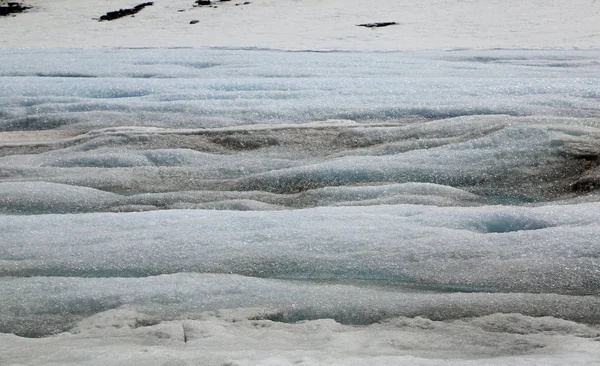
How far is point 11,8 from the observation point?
39.3 ft

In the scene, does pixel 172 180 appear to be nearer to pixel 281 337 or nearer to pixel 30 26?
pixel 281 337

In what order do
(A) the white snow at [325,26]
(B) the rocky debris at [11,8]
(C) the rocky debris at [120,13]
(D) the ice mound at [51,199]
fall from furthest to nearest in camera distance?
(B) the rocky debris at [11,8]
(C) the rocky debris at [120,13]
(A) the white snow at [325,26]
(D) the ice mound at [51,199]

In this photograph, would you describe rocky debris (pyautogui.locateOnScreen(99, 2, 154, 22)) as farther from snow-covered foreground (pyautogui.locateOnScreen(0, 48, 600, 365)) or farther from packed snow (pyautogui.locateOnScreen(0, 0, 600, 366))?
snow-covered foreground (pyautogui.locateOnScreen(0, 48, 600, 365))

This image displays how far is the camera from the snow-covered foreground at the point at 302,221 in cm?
197

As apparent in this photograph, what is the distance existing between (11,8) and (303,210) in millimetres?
10538

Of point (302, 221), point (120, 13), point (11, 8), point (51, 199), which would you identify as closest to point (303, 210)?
point (302, 221)

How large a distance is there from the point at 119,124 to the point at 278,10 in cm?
630

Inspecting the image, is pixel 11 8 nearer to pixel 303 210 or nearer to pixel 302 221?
pixel 303 210

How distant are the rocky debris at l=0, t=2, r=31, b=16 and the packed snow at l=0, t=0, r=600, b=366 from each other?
601 cm

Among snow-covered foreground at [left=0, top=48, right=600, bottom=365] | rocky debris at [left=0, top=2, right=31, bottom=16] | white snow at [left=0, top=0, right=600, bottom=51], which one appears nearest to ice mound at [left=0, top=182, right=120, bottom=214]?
snow-covered foreground at [left=0, top=48, right=600, bottom=365]

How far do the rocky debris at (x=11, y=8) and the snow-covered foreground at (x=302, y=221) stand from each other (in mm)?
7175

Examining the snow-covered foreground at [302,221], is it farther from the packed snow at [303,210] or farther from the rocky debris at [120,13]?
the rocky debris at [120,13]

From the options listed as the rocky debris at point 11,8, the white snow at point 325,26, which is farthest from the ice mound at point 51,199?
the rocky debris at point 11,8

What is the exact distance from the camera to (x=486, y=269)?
2.27 meters
